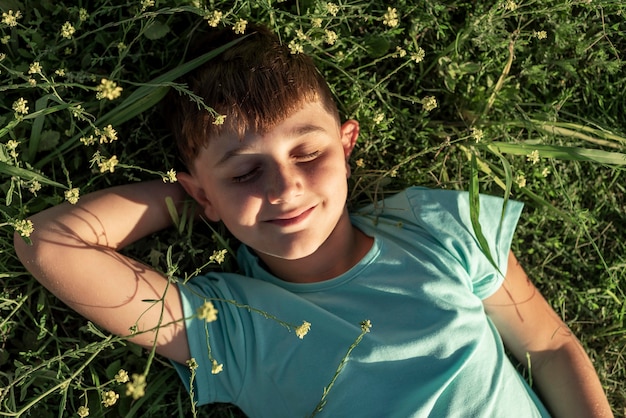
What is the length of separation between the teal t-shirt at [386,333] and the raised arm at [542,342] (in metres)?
0.10

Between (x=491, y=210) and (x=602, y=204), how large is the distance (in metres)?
0.77

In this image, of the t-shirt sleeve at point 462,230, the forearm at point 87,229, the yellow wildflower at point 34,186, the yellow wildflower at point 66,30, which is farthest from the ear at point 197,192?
the t-shirt sleeve at point 462,230

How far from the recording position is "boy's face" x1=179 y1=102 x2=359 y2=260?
2469mm

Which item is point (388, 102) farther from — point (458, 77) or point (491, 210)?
point (491, 210)

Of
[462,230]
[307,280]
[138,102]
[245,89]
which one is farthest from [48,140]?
[462,230]

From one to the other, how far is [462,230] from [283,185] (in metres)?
0.92

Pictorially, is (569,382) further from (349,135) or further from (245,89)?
(245,89)

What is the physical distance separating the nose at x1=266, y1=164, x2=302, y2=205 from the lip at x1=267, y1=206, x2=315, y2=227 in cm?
9

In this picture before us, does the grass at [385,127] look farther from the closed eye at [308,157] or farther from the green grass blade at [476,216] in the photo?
the closed eye at [308,157]

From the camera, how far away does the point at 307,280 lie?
2893 millimetres

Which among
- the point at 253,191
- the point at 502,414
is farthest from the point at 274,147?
the point at 502,414

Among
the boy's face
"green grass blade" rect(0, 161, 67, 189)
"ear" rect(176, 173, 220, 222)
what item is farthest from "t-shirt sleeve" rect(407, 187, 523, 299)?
"green grass blade" rect(0, 161, 67, 189)

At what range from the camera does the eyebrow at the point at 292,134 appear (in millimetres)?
2477

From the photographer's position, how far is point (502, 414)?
8.89ft
